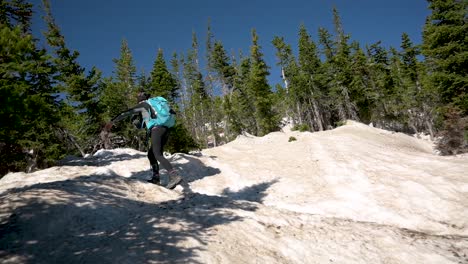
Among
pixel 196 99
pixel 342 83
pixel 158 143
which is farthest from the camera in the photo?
pixel 196 99

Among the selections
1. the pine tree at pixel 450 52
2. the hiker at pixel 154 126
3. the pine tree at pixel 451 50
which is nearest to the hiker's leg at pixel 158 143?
the hiker at pixel 154 126

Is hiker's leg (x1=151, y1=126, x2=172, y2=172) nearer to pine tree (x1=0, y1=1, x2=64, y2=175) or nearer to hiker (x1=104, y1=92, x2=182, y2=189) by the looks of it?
hiker (x1=104, y1=92, x2=182, y2=189)

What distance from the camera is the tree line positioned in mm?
18266

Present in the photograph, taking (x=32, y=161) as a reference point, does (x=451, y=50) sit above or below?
above

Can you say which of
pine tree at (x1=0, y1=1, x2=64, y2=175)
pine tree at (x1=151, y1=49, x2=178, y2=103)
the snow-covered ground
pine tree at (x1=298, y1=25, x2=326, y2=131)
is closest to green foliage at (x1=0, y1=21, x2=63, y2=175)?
pine tree at (x1=0, y1=1, x2=64, y2=175)

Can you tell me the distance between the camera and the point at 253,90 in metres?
47.1

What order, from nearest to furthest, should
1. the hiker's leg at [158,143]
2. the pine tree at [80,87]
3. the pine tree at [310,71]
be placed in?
the hiker's leg at [158,143] → the pine tree at [80,87] → the pine tree at [310,71]

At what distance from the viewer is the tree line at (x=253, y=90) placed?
1827 cm

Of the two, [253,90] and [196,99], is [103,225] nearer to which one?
[253,90]

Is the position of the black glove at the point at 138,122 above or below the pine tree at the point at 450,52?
below

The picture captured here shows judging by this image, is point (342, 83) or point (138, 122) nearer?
point (138, 122)

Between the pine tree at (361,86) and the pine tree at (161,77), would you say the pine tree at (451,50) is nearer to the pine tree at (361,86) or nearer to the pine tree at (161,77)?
the pine tree at (361,86)

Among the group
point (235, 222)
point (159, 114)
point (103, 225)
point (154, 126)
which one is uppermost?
point (159, 114)

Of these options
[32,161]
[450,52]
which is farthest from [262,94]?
[32,161]
